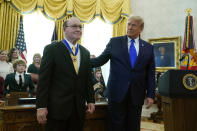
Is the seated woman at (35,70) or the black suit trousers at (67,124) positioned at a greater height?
the seated woman at (35,70)

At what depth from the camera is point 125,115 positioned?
80.7 inches

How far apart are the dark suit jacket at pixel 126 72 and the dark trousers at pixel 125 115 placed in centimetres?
5

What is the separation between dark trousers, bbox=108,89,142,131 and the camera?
6.64 feet

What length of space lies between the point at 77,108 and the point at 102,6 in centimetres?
555

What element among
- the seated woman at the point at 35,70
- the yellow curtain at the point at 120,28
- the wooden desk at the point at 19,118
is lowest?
the wooden desk at the point at 19,118

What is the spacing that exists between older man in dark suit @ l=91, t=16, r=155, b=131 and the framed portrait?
4762 mm

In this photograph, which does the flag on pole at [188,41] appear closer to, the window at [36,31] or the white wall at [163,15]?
the white wall at [163,15]

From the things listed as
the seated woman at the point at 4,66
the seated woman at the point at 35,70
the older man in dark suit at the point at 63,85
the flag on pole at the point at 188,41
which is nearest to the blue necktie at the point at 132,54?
the older man in dark suit at the point at 63,85

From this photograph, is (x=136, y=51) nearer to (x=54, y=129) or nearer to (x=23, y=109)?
(x=54, y=129)

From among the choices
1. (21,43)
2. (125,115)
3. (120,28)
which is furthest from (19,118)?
(120,28)

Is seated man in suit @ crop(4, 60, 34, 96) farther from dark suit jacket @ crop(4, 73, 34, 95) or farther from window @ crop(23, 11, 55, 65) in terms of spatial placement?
window @ crop(23, 11, 55, 65)

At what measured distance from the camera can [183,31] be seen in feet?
21.8

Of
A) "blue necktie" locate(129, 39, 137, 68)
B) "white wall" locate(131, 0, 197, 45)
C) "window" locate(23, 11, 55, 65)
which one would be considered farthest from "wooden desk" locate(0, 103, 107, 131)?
"white wall" locate(131, 0, 197, 45)

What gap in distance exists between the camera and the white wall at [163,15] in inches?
262
